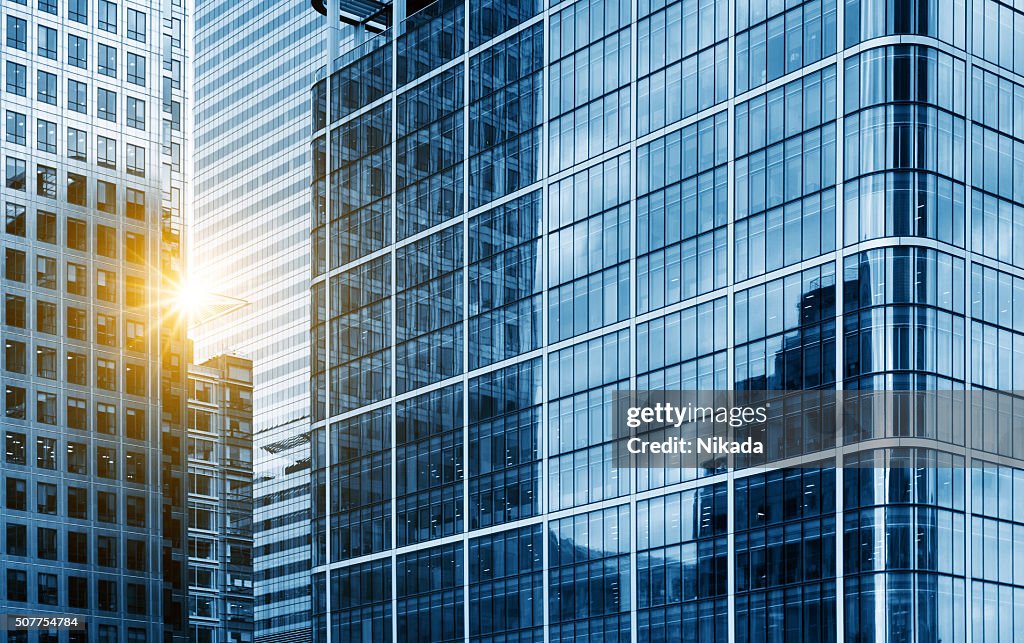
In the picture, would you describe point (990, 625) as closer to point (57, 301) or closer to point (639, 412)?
point (639, 412)

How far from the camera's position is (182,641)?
12506 cm

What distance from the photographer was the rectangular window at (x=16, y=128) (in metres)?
122

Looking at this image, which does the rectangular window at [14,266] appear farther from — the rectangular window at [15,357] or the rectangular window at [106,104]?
the rectangular window at [106,104]

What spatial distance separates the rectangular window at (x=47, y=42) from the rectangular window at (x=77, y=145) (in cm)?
577

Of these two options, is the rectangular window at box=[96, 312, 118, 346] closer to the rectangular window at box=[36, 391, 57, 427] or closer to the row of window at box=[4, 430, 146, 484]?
the rectangular window at box=[36, 391, 57, 427]

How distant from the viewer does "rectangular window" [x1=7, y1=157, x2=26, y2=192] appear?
12200cm

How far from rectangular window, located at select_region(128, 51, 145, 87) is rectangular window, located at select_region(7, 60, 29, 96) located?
838 cm

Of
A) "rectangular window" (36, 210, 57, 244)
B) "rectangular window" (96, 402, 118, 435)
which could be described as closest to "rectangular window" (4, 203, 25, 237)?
"rectangular window" (36, 210, 57, 244)

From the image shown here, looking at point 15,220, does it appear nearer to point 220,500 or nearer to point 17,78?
point 17,78

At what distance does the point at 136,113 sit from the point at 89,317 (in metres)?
16.5

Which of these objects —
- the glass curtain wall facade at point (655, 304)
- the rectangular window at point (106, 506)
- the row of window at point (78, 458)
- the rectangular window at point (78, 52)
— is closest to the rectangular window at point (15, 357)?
the row of window at point (78, 458)

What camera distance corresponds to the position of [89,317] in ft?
405

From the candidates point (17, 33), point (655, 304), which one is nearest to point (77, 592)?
point (17, 33)

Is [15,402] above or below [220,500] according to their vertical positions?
above
